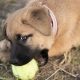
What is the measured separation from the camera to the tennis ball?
14.1 feet

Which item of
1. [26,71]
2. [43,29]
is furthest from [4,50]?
[43,29]

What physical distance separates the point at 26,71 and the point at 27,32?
0.43 metres

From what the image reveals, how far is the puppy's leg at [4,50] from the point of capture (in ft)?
15.6

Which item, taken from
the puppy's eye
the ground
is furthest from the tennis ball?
the puppy's eye

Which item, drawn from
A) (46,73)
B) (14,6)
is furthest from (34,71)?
(14,6)

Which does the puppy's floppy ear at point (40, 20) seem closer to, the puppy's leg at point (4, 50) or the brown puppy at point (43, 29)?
the brown puppy at point (43, 29)

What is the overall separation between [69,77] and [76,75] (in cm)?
8

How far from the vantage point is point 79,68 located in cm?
450

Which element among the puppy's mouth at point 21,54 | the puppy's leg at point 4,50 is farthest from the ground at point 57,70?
the puppy's mouth at point 21,54

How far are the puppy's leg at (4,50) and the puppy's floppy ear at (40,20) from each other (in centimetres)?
63

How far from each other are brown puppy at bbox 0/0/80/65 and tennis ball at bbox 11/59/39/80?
0.36 ft

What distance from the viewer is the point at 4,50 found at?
190 inches

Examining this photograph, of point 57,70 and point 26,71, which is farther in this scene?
point 57,70

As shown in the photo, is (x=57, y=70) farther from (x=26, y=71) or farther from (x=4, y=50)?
(x=4, y=50)
